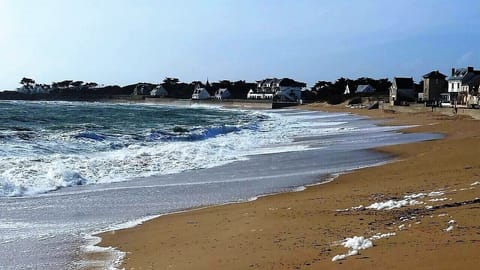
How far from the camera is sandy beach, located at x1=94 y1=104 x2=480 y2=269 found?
5.73m

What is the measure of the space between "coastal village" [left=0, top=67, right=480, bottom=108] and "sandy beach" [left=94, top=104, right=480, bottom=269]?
53.2 metres

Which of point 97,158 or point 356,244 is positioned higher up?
point 356,244

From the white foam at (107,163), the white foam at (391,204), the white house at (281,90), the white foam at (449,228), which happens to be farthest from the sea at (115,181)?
the white house at (281,90)

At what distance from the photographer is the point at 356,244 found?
6.25m

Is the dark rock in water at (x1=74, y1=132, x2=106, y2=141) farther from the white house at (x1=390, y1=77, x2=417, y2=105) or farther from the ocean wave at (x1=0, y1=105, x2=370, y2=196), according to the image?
the white house at (x1=390, y1=77, x2=417, y2=105)

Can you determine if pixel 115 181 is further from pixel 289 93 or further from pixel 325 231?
pixel 289 93

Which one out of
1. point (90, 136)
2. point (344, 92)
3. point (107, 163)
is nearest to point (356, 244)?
point (107, 163)

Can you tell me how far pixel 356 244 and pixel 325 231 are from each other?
1.15 metres

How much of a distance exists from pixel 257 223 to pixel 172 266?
2314mm

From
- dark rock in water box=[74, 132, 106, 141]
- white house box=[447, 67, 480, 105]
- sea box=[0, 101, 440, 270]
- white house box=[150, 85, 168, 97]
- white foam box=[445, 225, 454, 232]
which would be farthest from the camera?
white house box=[150, 85, 168, 97]

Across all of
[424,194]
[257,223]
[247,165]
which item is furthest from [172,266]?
[247,165]

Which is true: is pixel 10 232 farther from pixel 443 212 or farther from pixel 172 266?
pixel 443 212

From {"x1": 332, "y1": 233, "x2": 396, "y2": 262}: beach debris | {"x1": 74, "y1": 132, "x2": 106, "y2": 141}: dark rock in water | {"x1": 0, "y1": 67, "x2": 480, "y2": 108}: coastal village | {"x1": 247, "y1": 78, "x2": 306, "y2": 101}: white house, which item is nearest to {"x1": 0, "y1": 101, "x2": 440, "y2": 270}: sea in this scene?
{"x1": 74, "y1": 132, "x2": 106, "y2": 141}: dark rock in water

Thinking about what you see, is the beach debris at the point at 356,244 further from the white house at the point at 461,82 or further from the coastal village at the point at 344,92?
the white house at the point at 461,82
